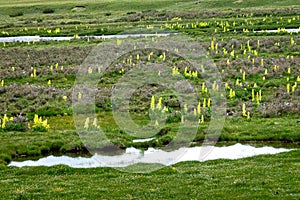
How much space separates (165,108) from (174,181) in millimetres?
14759

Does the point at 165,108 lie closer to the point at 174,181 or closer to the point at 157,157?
the point at 157,157

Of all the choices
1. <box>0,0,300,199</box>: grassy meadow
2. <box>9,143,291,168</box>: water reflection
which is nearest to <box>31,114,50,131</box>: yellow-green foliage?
<box>0,0,300,199</box>: grassy meadow

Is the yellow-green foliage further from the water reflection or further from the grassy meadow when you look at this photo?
the water reflection

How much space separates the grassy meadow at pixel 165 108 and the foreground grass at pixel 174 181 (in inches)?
1.7

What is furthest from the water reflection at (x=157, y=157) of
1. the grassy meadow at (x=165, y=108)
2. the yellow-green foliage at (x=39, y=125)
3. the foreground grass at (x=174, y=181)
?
the yellow-green foliage at (x=39, y=125)

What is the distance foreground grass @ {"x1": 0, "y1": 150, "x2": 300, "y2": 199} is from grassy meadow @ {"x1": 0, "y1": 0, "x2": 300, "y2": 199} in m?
0.04

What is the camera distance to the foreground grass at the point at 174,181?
21625 mm

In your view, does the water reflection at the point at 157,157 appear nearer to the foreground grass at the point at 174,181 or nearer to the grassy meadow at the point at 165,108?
the grassy meadow at the point at 165,108

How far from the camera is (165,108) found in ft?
125

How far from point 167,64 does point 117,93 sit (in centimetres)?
995

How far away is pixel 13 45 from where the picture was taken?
69.4 m

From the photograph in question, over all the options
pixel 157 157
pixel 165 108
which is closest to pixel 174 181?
pixel 157 157

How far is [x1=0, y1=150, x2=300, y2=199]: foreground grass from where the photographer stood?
70.9 feet

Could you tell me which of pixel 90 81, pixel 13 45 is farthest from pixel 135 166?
pixel 13 45
